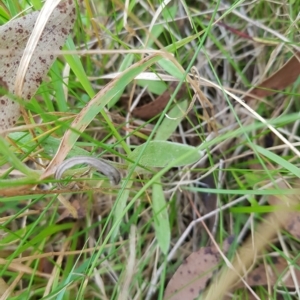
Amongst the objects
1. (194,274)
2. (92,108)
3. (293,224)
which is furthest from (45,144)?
(293,224)

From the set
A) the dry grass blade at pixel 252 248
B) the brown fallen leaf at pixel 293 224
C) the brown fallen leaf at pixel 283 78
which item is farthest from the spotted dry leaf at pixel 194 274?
the brown fallen leaf at pixel 283 78

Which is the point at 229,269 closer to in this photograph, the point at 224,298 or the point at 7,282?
the point at 224,298

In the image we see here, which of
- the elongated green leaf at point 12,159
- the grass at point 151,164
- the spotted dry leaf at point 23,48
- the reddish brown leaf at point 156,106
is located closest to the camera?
the elongated green leaf at point 12,159

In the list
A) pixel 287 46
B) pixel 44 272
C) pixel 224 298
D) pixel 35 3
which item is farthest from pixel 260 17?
pixel 44 272

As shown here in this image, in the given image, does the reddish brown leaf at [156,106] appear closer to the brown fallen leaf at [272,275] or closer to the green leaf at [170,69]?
the green leaf at [170,69]

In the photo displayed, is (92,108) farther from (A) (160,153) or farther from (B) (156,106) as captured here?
(B) (156,106)

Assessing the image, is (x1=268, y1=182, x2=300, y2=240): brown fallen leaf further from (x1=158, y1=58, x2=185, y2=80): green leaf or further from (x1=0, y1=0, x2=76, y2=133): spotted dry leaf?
(x1=0, y1=0, x2=76, y2=133): spotted dry leaf
